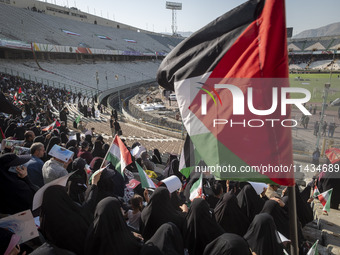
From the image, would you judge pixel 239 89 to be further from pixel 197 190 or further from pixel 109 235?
pixel 197 190

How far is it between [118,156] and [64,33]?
48045mm

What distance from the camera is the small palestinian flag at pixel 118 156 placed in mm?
5086

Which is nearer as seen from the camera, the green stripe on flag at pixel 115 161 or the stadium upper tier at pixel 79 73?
the green stripe on flag at pixel 115 161

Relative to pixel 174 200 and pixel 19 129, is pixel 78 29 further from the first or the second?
pixel 174 200

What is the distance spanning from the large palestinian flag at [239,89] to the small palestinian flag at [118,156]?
2.54 metres

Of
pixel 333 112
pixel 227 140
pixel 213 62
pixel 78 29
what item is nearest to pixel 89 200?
pixel 227 140

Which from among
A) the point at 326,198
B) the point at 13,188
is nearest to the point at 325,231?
the point at 326,198

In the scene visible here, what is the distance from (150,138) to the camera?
16.0 m

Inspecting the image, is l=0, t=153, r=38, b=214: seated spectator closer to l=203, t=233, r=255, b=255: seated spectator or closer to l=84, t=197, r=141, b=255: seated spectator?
l=84, t=197, r=141, b=255: seated spectator

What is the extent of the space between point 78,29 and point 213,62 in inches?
2237

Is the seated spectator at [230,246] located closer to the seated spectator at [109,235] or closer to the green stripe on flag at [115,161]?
the seated spectator at [109,235]

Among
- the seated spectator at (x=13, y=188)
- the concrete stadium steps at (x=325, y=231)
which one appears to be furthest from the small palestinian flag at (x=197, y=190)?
the seated spectator at (x=13, y=188)

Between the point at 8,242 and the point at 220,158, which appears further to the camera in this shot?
the point at 220,158

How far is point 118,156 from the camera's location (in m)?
5.28
